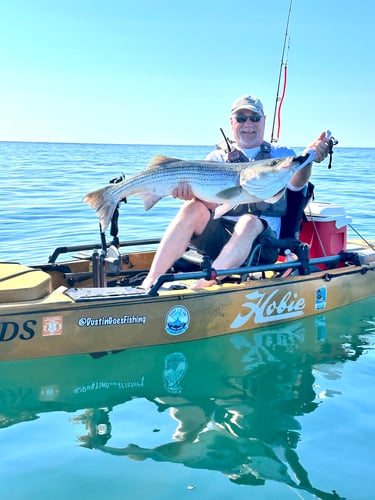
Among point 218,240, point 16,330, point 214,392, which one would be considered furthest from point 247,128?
point 16,330

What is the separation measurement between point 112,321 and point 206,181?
52.9 inches

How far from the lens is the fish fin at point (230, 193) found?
480cm

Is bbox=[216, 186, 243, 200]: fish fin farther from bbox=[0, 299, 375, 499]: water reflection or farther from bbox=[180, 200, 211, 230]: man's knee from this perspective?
bbox=[0, 299, 375, 499]: water reflection

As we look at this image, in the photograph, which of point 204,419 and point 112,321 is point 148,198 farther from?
point 204,419

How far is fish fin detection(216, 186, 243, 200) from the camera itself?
4.80 m

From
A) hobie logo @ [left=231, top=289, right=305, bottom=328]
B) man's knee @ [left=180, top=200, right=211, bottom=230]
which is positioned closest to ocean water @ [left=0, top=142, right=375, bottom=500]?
hobie logo @ [left=231, top=289, right=305, bottom=328]

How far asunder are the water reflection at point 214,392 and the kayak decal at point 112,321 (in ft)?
0.97

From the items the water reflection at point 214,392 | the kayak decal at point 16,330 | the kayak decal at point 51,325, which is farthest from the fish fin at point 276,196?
the kayak decal at point 16,330

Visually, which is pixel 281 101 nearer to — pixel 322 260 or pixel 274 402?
pixel 322 260

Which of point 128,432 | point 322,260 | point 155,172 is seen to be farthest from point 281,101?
point 128,432

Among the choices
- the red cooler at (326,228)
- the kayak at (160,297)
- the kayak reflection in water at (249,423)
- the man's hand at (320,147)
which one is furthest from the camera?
the red cooler at (326,228)

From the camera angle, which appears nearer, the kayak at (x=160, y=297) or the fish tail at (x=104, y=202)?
the kayak at (x=160, y=297)

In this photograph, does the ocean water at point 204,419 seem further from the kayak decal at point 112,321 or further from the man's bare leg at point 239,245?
the man's bare leg at point 239,245

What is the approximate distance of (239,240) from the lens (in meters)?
5.26
